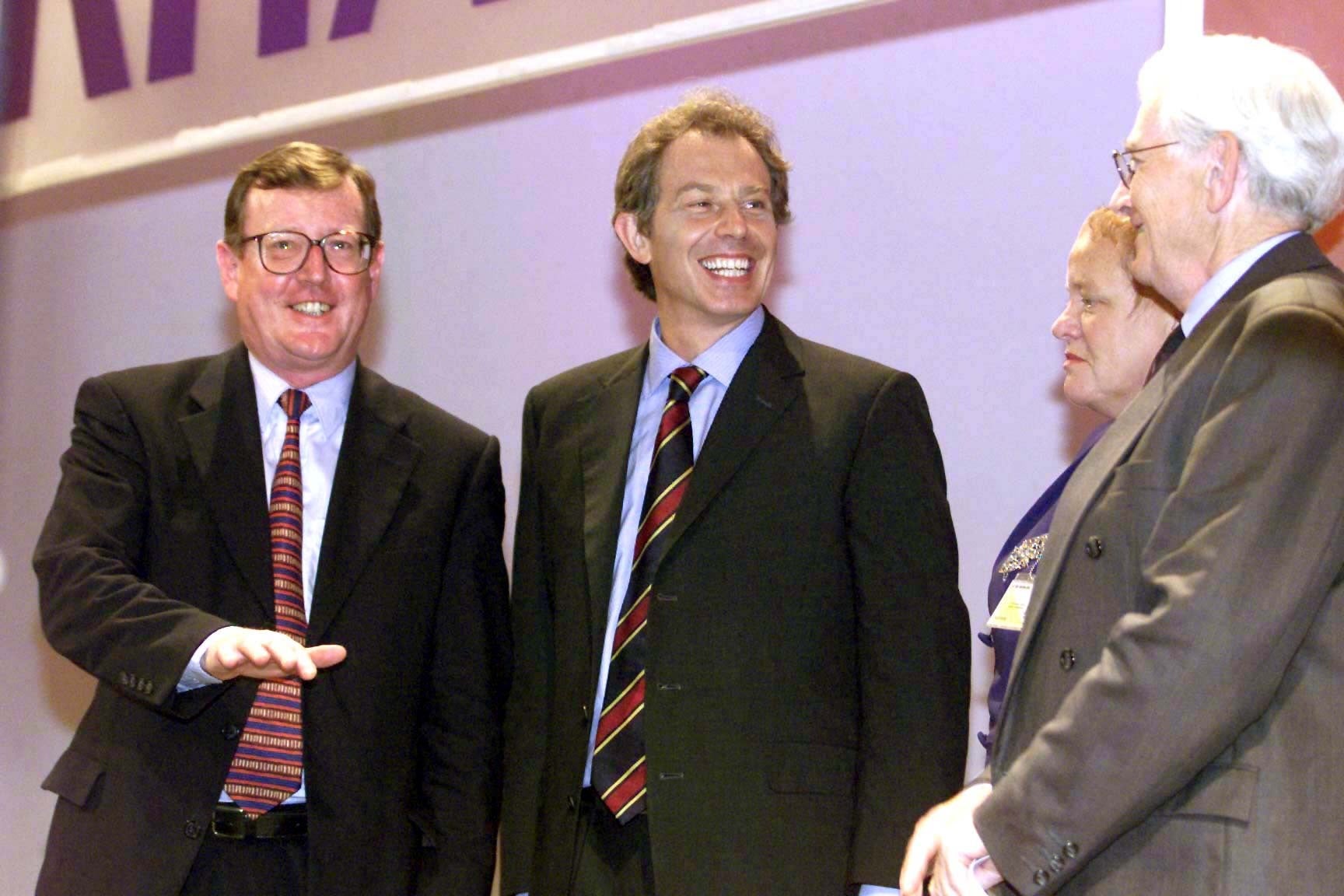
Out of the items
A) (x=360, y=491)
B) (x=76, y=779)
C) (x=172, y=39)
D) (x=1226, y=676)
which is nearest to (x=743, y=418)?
(x=360, y=491)

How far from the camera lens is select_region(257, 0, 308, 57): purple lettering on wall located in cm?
472

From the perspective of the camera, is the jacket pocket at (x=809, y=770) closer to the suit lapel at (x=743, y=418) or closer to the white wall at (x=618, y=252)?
the suit lapel at (x=743, y=418)

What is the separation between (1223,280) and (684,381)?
1122mm

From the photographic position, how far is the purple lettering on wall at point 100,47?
16.6ft

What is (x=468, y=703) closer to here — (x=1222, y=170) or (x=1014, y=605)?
(x=1014, y=605)

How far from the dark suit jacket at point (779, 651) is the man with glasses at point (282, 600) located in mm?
217

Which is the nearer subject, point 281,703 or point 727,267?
point 281,703

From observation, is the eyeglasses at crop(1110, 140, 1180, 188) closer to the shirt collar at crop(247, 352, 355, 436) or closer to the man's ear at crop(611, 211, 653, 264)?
the man's ear at crop(611, 211, 653, 264)

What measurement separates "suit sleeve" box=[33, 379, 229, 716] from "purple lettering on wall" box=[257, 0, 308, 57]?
Answer: 197 centimetres

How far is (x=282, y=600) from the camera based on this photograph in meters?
2.93

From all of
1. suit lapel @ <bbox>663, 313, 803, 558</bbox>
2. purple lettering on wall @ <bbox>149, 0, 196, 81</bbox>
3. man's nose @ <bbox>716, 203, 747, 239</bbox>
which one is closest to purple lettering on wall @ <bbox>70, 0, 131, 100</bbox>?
purple lettering on wall @ <bbox>149, 0, 196, 81</bbox>

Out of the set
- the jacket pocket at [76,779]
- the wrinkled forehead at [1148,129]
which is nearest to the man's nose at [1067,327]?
the wrinkled forehead at [1148,129]

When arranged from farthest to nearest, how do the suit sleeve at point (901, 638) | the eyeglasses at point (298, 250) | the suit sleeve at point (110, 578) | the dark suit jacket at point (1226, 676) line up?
the eyeglasses at point (298, 250), the suit sleeve at point (110, 578), the suit sleeve at point (901, 638), the dark suit jacket at point (1226, 676)

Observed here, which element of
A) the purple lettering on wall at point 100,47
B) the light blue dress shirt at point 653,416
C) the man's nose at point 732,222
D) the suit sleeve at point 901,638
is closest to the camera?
the suit sleeve at point 901,638
